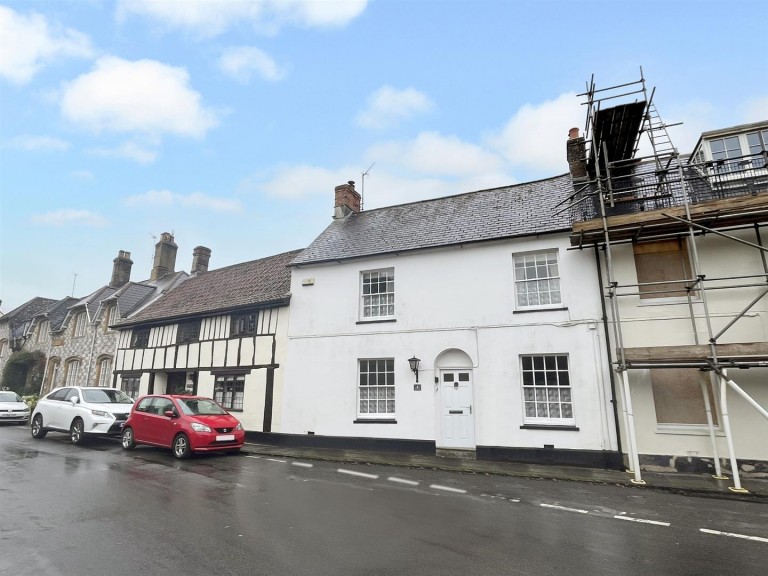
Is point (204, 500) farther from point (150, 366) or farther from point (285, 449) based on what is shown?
point (150, 366)

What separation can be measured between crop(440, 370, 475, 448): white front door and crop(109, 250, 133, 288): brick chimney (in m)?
23.6

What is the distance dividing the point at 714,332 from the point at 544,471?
17.1ft

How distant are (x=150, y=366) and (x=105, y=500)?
13.5 meters

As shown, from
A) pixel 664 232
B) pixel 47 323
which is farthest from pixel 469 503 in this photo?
pixel 47 323

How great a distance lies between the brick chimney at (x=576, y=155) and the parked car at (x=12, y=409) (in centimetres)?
2557

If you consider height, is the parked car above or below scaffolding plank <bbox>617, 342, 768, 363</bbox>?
below

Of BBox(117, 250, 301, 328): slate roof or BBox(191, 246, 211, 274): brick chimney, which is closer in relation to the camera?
BBox(117, 250, 301, 328): slate roof

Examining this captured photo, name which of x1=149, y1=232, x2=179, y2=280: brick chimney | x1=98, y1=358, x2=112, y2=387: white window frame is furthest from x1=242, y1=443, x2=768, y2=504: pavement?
x1=149, y1=232, x2=179, y2=280: brick chimney

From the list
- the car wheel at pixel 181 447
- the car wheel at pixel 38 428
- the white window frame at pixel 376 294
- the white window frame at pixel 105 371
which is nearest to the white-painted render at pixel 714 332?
the white window frame at pixel 376 294

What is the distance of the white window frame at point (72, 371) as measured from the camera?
2380cm

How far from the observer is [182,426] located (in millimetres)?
11305

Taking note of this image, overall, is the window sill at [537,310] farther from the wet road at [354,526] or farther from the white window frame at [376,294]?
the wet road at [354,526]

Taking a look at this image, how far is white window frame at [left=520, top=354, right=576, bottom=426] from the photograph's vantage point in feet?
35.8

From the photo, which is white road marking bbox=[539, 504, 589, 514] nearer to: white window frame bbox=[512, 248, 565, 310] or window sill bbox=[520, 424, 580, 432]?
window sill bbox=[520, 424, 580, 432]
